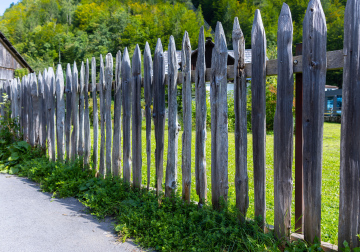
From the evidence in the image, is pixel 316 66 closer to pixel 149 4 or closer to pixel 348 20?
pixel 348 20

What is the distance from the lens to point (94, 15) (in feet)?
241

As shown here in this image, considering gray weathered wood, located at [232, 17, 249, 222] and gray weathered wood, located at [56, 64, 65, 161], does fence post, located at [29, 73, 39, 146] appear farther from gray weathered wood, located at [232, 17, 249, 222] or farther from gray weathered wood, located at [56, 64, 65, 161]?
gray weathered wood, located at [232, 17, 249, 222]

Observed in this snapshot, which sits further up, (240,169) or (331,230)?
(240,169)

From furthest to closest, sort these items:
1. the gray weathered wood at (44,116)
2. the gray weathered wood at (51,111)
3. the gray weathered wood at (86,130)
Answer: the gray weathered wood at (44,116) → the gray weathered wood at (51,111) → the gray weathered wood at (86,130)

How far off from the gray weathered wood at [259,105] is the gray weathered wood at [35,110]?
5.60m

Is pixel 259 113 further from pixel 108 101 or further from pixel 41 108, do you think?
pixel 41 108

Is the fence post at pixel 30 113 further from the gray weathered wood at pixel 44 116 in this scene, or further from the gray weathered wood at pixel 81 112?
the gray weathered wood at pixel 81 112

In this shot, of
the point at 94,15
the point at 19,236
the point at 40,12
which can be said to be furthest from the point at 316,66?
the point at 40,12

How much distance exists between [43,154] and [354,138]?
6.34 metres

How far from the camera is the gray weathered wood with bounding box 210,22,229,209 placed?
125 inches

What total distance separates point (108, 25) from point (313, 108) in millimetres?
74138

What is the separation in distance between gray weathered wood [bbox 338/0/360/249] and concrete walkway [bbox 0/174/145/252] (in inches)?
75.3

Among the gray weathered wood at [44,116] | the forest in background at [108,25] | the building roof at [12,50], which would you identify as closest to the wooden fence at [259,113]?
the gray weathered wood at [44,116]

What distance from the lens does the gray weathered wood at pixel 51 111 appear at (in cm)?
626
